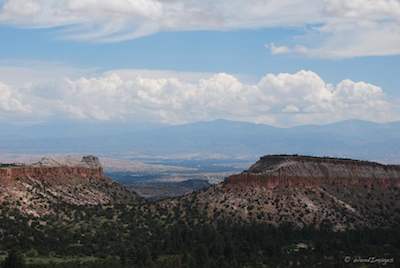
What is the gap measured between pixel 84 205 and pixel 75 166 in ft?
71.4

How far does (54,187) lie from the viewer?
139 meters

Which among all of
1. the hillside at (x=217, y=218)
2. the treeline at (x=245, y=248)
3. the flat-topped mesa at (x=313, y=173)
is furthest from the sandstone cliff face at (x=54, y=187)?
the flat-topped mesa at (x=313, y=173)

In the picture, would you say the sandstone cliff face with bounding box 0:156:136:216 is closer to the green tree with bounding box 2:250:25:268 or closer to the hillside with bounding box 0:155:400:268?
the hillside with bounding box 0:155:400:268

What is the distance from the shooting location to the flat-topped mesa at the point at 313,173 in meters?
138

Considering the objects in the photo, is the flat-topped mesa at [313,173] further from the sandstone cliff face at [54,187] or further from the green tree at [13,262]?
the green tree at [13,262]

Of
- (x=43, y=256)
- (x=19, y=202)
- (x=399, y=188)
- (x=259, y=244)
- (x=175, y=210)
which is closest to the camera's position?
(x=43, y=256)

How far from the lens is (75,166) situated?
153750 mm

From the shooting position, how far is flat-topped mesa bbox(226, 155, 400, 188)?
138 m

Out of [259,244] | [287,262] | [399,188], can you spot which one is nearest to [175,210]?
[259,244]

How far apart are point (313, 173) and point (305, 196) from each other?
7240 millimetres

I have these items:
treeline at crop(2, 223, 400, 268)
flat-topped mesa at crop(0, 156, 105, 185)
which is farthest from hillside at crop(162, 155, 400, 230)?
flat-topped mesa at crop(0, 156, 105, 185)

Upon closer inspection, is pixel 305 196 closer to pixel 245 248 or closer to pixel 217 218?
pixel 217 218

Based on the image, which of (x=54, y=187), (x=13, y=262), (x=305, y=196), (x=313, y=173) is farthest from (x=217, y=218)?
(x=13, y=262)

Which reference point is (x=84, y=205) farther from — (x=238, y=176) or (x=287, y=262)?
(x=287, y=262)
